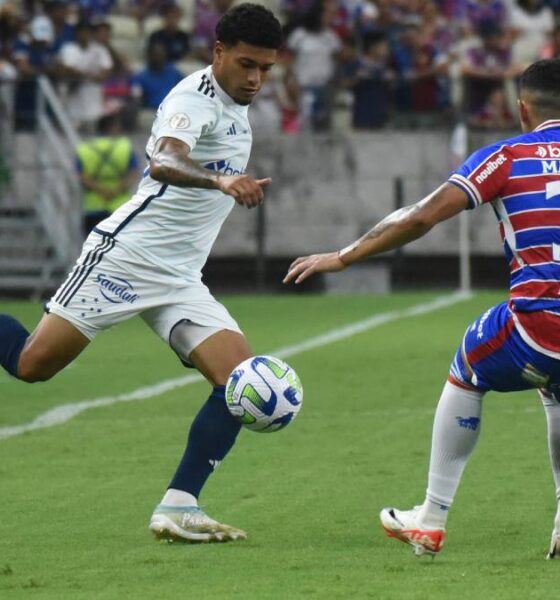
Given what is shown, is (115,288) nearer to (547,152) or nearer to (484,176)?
(484,176)

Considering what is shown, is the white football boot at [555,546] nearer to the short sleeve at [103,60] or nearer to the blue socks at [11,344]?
the blue socks at [11,344]

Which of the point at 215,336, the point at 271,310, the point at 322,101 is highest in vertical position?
the point at 215,336

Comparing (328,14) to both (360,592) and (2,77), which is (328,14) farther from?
(360,592)

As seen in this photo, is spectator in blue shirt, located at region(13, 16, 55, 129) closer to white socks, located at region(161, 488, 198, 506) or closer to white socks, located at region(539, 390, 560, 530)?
white socks, located at region(161, 488, 198, 506)

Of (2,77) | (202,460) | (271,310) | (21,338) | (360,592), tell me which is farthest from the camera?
(2,77)

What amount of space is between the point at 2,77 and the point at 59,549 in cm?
1593

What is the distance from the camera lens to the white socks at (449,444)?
6.42 metres

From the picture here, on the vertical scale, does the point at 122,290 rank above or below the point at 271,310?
above

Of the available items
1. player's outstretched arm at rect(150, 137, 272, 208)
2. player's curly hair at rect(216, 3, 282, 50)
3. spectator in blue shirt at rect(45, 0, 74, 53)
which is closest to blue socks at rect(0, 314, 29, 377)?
player's outstretched arm at rect(150, 137, 272, 208)

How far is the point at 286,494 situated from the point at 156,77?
592 inches

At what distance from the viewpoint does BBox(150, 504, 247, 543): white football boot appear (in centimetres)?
697

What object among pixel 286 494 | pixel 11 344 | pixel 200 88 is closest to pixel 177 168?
pixel 200 88

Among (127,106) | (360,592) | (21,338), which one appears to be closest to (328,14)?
(127,106)

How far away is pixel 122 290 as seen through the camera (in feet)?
24.4
